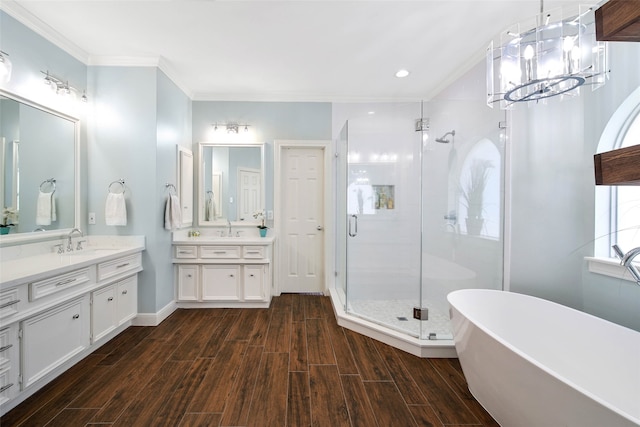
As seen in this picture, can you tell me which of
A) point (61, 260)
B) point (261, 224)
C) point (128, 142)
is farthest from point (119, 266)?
point (261, 224)

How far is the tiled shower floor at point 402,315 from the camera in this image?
8.12ft

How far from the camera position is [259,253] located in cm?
327

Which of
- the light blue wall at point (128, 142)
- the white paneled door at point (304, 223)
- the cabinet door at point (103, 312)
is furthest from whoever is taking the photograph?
the white paneled door at point (304, 223)

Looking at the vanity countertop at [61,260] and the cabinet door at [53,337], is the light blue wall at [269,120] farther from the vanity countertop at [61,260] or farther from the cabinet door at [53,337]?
the cabinet door at [53,337]

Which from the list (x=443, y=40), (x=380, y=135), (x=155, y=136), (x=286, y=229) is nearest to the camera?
(x=443, y=40)

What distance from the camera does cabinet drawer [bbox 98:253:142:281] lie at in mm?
2301

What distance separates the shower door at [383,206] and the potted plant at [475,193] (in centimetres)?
73

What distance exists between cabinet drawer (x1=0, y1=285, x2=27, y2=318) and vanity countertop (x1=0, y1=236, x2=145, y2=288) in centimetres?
5

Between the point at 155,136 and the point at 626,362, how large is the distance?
389 cm

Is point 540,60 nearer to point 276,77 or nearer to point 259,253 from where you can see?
point 276,77

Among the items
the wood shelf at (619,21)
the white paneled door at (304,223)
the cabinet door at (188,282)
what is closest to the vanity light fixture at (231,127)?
the white paneled door at (304,223)

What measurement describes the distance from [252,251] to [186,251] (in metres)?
0.77

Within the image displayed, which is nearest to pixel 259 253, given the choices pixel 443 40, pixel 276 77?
pixel 276 77

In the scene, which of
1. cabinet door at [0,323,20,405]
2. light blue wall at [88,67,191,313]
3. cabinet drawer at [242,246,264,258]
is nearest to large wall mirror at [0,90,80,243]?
light blue wall at [88,67,191,313]
